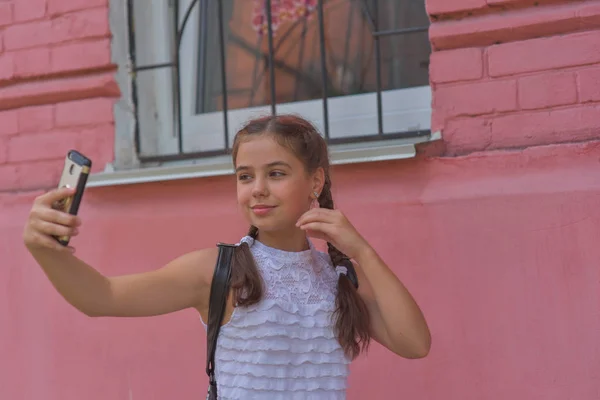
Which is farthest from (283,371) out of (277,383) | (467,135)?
(467,135)

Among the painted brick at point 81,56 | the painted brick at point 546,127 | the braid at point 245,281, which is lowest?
the braid at point 245,281

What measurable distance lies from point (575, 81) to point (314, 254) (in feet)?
3.92

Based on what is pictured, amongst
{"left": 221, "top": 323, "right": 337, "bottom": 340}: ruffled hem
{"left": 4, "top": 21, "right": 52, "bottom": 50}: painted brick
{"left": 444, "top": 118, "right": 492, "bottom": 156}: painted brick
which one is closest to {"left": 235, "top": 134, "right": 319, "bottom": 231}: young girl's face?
{"left": 221, "top": 323, "right": 337, "bottom": 340}: ruffled hem

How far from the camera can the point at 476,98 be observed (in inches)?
113

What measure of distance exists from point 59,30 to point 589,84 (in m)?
2.27

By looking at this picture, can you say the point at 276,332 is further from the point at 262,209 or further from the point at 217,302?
the point at 262,209

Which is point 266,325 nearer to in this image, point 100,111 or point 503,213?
point 503,213

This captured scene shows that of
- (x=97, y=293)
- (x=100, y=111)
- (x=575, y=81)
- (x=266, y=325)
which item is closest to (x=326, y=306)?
(x=266, y=325)

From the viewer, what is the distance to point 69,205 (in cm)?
173

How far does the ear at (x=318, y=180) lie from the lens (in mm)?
2152

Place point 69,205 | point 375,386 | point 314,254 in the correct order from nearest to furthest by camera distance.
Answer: point 69,205, point 314,254, point 375,386

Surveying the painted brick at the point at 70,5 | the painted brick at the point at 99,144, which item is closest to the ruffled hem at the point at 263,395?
the painted brick at the point at 99,144

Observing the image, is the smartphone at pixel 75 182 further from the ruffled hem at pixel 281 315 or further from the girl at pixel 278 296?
the ruffled hem at pixel 281 315

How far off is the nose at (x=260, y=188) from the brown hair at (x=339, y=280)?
0.40 ft
